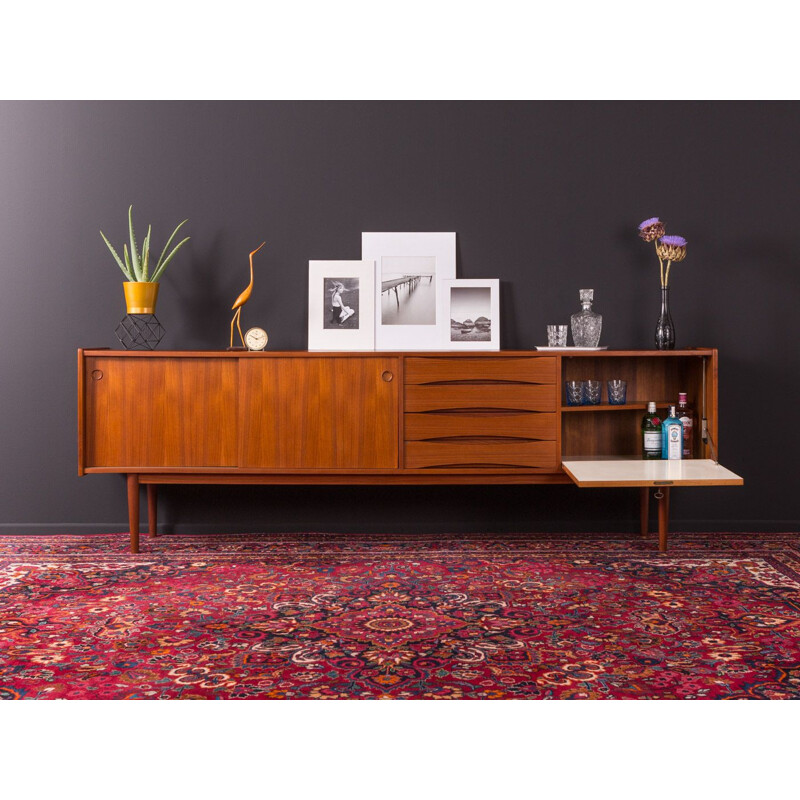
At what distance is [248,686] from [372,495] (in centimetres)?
205

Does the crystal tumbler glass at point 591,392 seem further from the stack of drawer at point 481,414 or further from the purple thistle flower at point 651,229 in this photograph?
the purple thistle flower at point 651,229

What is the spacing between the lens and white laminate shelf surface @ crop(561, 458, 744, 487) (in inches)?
134

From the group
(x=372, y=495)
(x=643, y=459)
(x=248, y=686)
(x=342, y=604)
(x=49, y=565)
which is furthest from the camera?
(x=372, y=495)

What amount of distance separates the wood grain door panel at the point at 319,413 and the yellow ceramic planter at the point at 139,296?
639mm

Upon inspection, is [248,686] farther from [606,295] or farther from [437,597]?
[606,295]

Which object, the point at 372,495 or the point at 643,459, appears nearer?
the point at 643,459

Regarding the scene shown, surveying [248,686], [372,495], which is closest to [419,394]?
[372,495]

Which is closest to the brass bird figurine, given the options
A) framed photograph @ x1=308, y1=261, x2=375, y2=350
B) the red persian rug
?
framed photograph @ x1=308, y1=261, x2=375, y2=350

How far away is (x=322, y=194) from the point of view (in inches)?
168

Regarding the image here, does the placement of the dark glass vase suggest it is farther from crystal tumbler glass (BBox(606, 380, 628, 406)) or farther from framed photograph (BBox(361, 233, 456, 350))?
→ framed photograph (BBox(361, 233, 456, 350))

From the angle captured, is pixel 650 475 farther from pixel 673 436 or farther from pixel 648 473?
pixel 673 436

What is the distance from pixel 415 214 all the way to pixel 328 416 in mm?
1237

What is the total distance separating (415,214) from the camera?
4.25 metres

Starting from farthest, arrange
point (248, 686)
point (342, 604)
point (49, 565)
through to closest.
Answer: point (49, 565), point (342, 604), point (248, 686)
